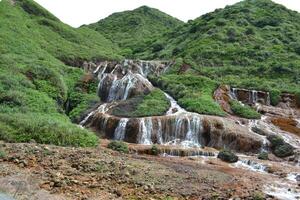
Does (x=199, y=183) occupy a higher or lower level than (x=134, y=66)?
lower

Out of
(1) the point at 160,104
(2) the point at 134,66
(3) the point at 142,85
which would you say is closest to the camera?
(1) the point at 160,104

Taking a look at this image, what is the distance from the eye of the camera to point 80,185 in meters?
17.8

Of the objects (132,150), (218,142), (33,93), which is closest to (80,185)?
(132,150)

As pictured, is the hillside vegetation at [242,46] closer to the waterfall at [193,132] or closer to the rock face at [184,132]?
the rock face at [184,132]

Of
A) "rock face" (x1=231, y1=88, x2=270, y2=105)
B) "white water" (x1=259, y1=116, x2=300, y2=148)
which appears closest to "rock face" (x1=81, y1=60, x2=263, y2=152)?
"white water" (x1=259, y1=116, x2=300, y2=148)

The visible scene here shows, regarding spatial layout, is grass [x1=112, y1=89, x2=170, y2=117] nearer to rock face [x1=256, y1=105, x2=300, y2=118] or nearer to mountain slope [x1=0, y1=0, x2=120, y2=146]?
mountain slope [x1=0, y1=0, x2=120, y2=146]

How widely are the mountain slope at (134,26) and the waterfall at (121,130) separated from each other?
157 ft

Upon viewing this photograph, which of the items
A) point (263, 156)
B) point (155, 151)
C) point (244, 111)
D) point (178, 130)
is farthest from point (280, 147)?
point (155, 151)

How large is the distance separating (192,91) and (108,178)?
27404 mm

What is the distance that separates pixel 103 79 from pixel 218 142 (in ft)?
56.6

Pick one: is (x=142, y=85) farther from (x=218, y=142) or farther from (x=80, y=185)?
(x=80, y=185)

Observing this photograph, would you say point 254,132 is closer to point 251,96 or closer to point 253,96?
point 251,96

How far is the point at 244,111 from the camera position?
41.0 meters

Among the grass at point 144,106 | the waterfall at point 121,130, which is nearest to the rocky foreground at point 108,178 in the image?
the waterfall at point 121,130
